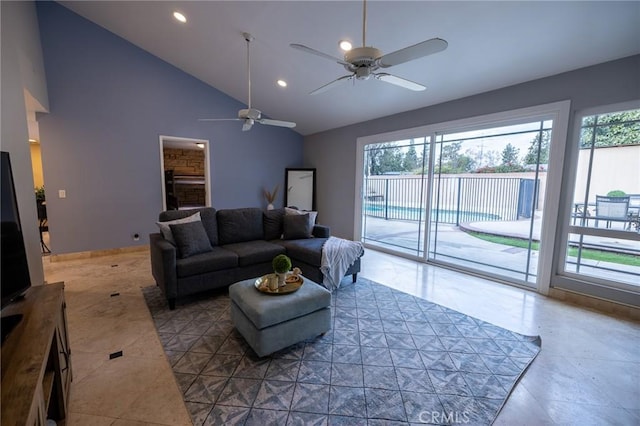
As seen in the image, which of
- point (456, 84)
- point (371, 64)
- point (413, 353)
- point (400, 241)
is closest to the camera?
point (371, 64)

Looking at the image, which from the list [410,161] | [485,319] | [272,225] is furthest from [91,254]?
[485,319]

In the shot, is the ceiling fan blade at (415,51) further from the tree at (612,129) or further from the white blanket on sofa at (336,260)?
the tree at (612,129)

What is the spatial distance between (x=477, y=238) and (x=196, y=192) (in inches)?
283

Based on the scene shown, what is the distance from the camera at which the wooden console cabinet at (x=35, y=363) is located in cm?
91

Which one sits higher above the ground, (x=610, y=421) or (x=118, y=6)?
(x=118, y=6)

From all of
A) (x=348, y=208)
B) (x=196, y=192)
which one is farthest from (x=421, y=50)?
(x=196, y=192)

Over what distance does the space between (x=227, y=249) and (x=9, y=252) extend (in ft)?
7.08

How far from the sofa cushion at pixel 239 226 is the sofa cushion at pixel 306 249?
0.39 metres

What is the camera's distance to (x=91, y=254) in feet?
15.5

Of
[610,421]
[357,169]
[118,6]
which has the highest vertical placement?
[118,6]

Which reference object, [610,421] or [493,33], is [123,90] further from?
[610,421]

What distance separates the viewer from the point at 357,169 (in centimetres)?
570

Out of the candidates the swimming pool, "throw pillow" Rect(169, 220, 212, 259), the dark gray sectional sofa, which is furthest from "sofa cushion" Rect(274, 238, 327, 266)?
the swimming pool

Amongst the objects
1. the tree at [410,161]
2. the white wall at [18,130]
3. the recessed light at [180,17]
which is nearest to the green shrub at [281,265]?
the white wall at [18,130]
